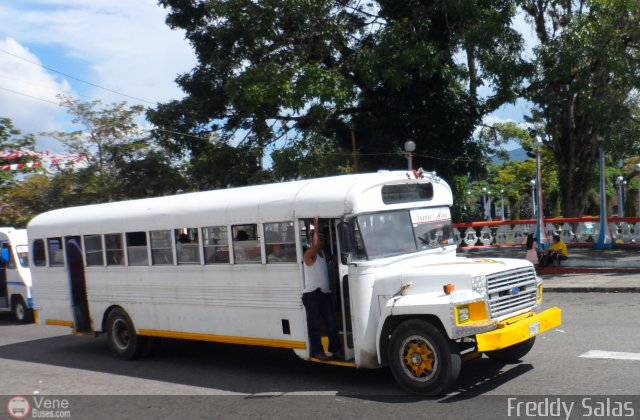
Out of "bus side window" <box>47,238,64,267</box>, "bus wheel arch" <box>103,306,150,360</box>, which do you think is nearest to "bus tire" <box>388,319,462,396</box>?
"bus wheel arch" <box>103,306,150,360</box>

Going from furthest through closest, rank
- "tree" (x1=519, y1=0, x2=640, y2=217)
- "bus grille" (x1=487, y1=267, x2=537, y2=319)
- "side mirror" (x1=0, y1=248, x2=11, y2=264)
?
"tree" (x1=519, y1=0, x2=640, y2=217) < "side mirror" (x1=0, y1=248, x2=11, y2=264) < "bus grille" (x1=487, y1=267, x2=537, y2=319)

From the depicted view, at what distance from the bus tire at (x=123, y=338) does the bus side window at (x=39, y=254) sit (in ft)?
7.33

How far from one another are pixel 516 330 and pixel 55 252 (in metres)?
8.75

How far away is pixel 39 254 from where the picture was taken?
13227mm

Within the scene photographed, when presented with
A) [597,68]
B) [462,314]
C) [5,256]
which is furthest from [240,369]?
[597,68]

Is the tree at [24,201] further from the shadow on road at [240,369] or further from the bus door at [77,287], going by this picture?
the bus door at [77,287]

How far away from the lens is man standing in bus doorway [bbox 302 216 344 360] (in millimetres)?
8414

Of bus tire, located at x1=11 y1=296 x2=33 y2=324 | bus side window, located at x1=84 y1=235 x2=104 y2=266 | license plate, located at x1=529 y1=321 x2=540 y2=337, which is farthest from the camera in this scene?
bus tire, located at x1=11 y1=296 x2=33 y2=324

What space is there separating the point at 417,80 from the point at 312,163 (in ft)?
15.4

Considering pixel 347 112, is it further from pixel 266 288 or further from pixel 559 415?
pixel 559 415

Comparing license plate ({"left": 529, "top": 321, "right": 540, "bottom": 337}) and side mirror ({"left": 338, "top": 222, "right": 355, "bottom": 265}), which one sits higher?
side mirror ({"left": 338, "top": 222, "right": 355, "bottom": 265})

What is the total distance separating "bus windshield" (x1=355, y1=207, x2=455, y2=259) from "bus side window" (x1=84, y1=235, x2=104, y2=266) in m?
5.57

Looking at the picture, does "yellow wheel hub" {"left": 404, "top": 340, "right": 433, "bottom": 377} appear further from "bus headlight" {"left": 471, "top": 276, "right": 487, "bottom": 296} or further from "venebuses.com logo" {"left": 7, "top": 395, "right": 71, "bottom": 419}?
"venebuses.com logo" {"left": 7, "top": 395, "right": 71, "bottom": 419}

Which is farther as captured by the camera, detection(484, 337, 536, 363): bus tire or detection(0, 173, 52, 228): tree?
detection(0, 173, 52, 228): tree
